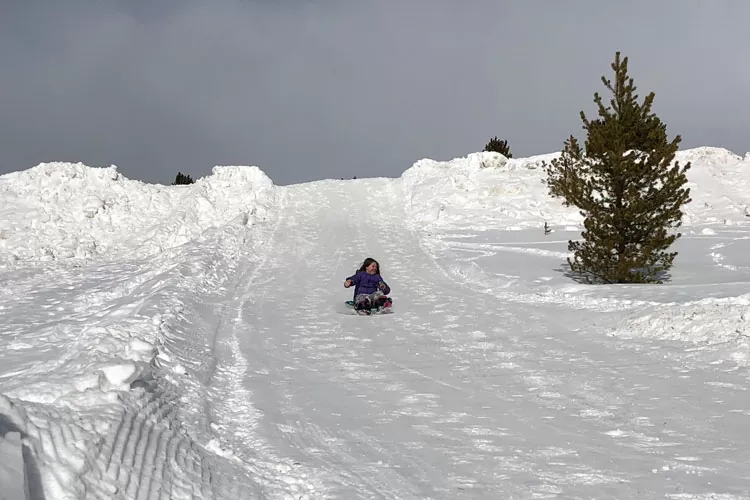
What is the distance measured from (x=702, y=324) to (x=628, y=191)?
550 cm

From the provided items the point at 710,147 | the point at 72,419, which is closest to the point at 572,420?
the point at 72,419

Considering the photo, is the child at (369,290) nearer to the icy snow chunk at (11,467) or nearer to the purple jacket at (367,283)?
the purple jacket at (367,283)

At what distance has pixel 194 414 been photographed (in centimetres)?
521

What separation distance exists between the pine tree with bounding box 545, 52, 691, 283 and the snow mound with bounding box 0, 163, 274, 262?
1424 cm

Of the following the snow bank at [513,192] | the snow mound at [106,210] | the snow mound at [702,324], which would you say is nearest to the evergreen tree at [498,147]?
the snow bank at [513,192]

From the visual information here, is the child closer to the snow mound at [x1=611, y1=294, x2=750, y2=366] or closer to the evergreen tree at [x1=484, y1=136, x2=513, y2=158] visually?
the snow mound at [x1=611, y1=294, x2=750, y2=366]

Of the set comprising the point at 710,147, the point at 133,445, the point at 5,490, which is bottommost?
the point at 133,445

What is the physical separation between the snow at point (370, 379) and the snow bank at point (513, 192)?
7763 mm

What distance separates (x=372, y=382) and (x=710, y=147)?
1399 inches

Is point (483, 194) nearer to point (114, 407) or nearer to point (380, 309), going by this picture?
point (380, 309)

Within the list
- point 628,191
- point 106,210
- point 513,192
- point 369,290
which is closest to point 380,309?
point 369,290

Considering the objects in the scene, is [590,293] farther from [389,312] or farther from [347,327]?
[347,327]

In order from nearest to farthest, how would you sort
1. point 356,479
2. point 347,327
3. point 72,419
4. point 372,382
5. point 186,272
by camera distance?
point 72,419, point 356,479, point 372,382, point 347,327, point 186,272

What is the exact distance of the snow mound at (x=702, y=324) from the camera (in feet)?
24.3
